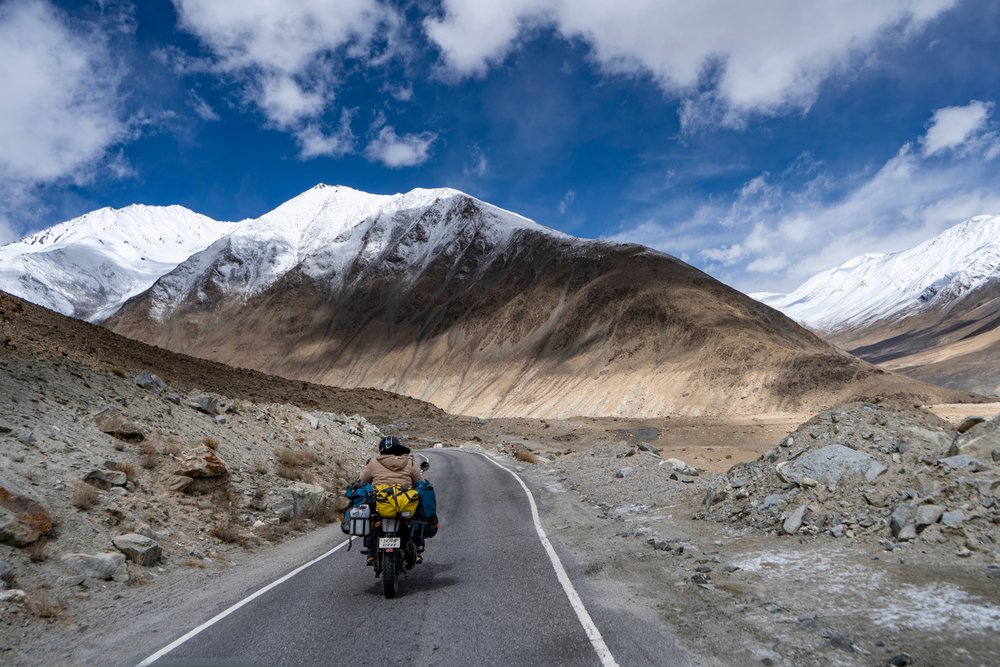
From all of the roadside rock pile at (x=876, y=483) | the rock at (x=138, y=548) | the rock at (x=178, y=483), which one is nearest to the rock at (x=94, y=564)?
the rock at (x=138, y=548)

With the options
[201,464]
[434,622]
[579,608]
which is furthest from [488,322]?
[434,622]

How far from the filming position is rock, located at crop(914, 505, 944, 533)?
812 cm

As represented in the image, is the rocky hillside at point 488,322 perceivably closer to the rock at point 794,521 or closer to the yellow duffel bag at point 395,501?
the rock at point 794,521

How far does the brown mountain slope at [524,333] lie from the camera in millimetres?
73750

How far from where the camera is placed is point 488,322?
11788 centimetres

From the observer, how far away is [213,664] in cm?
555

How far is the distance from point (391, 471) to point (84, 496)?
17.8 feet

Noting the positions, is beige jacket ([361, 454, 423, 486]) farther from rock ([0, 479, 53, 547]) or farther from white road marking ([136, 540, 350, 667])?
rock ([0, 479, 53, 547])

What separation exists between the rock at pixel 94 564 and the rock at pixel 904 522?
36.4 ft

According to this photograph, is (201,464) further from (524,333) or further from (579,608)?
(524,333)

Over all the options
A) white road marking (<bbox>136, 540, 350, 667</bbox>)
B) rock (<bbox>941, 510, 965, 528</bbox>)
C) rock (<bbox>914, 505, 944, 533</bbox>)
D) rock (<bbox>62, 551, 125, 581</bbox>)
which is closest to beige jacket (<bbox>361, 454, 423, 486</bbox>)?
white road marking (<bbox>136, 540, 350, 667</bbox>)

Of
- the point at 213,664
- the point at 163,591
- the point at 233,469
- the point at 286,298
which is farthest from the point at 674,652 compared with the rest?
the point at 286,298

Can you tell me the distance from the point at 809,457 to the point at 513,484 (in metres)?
10.8

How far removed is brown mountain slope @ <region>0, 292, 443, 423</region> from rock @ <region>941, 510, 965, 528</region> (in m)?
18.3
